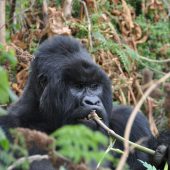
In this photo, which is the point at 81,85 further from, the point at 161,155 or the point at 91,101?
the point at 161,155

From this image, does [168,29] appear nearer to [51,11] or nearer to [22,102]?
[51,11]

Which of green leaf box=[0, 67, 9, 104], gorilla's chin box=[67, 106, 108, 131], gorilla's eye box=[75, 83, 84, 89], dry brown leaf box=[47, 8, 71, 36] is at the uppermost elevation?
green leaf box=[0, 67, 9, 104]

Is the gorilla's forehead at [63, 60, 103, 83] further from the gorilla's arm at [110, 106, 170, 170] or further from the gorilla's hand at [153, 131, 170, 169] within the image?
the gorilla's hand at [153, 131, 170, 169]

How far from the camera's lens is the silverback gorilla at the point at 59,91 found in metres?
3.99

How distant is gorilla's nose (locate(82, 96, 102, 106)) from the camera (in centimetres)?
380

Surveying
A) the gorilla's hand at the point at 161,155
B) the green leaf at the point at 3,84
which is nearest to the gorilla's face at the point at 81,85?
the gorilla's hand at the point at 161,155

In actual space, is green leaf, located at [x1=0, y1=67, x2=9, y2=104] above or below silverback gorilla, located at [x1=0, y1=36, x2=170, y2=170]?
above

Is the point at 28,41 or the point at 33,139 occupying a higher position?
the point at 33,139

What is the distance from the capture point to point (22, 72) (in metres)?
5.48

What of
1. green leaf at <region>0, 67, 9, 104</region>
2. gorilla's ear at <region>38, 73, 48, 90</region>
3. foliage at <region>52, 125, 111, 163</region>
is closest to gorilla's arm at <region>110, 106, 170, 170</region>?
gorilla's ear at <region>38, 73, 48, 90</region>

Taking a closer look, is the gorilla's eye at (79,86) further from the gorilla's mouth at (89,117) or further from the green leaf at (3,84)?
the green leaf at (3,84)

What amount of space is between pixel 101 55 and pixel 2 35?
108cm

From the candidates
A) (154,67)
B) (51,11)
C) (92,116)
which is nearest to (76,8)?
(51,11)

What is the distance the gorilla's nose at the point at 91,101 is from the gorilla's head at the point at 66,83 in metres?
0.03
